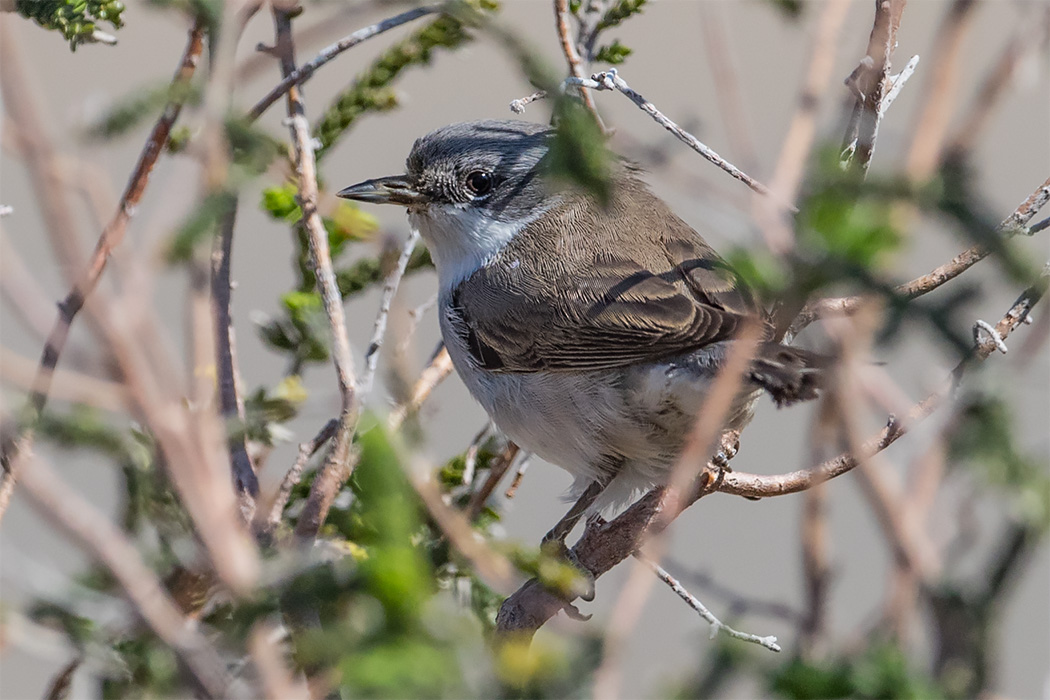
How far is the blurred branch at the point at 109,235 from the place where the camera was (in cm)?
159

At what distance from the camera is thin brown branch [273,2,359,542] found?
1.83 meters

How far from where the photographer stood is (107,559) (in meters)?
1.08

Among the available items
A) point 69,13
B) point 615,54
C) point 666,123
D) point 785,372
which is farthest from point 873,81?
point 69,13

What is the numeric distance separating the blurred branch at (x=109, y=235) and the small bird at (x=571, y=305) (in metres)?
1.12

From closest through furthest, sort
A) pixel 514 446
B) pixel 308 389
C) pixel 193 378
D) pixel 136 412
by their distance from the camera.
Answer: pixel 136 412 → pixel 193 378 → pixel 308 389 → pixel 514 446

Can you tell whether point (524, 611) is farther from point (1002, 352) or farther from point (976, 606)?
point (976, 606)

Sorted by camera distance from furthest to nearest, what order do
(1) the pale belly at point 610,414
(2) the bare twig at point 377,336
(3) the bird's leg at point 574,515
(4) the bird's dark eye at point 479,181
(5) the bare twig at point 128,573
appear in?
1. (4) the bird's dark eye at point 479,181
2. (3) the bird's leg at point 574,515
3. (1) the pale belly at point 610,414
4. (2) the bare twig at point 377,336
5. (5) the bare twig at point 128,573

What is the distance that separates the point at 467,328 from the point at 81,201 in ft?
5.50

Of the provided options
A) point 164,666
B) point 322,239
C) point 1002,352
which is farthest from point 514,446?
point 164,666

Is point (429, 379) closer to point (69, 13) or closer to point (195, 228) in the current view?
point (69, 13)

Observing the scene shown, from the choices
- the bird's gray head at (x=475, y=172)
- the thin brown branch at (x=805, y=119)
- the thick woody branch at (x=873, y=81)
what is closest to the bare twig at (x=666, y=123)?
the thick woody branch at (x=873, y=81)

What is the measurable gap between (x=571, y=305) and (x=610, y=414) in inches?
14.8

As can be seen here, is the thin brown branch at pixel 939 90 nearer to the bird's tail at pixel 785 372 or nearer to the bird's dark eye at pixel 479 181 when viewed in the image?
the bird's tail at pixel 785 372

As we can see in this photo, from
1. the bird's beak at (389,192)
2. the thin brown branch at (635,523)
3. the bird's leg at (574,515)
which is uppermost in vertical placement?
the bird's beak at (389,192)
